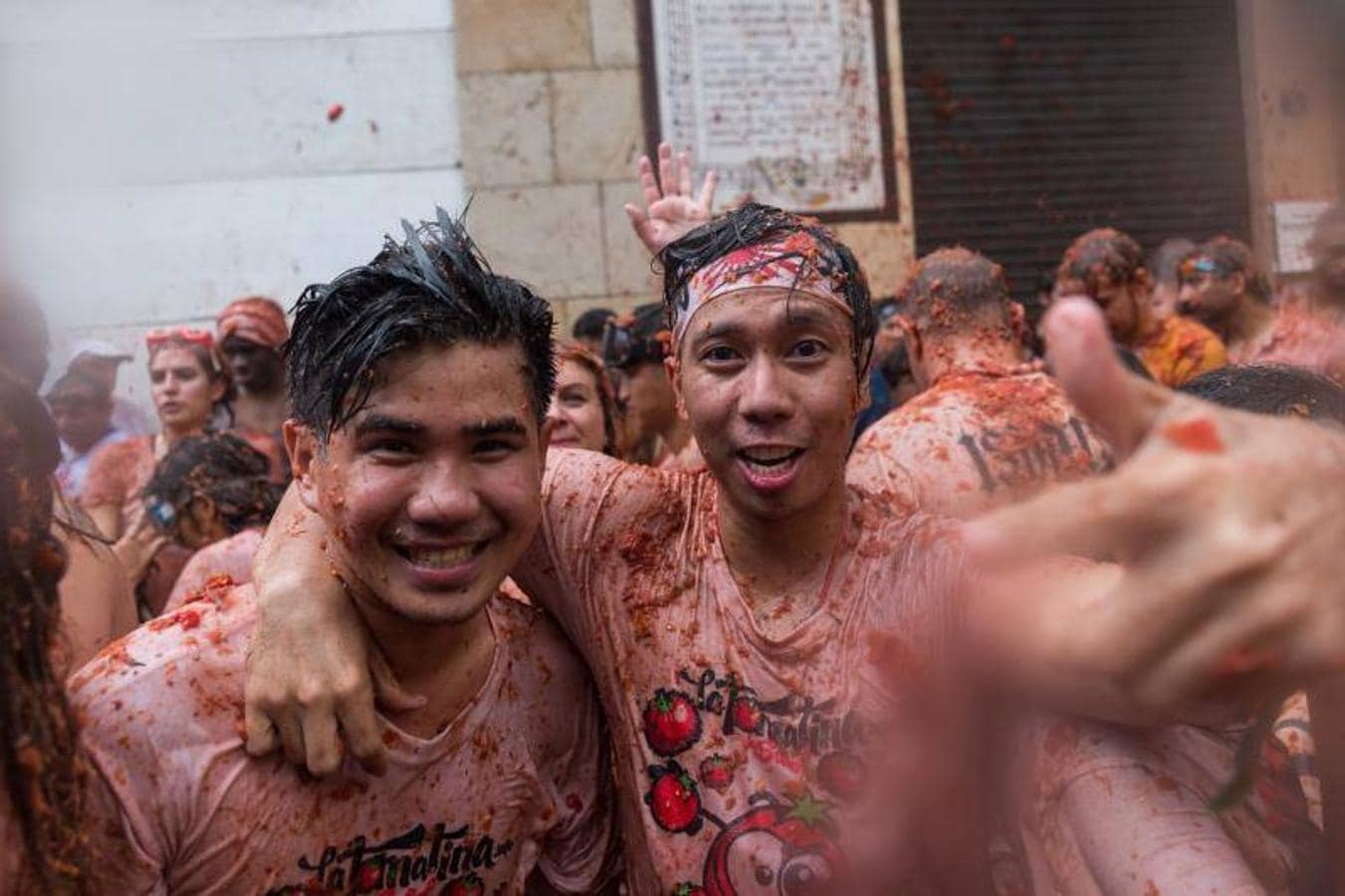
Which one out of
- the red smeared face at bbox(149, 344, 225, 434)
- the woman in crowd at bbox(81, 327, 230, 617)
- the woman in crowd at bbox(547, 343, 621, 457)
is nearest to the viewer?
the woman in crowd at bbox(547, 343, 621, 457)

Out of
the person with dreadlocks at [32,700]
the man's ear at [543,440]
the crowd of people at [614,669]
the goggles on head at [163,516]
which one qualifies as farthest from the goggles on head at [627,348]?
the person with dreadlocks at [32,700]

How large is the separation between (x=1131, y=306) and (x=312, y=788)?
5.17 m

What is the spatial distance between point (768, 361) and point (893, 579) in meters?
0.49

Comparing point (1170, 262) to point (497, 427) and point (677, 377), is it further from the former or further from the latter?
point (497, 427)

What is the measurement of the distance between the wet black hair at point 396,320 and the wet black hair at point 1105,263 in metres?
4.56

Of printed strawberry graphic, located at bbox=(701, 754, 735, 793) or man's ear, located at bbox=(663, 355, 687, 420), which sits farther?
man's ear, located at bbox=(663, 355, 687, 420)

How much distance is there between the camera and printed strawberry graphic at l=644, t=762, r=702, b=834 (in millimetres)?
2588

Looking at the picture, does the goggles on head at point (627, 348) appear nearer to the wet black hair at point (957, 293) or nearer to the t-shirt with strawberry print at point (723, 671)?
the wet black hair at point (957, 293)

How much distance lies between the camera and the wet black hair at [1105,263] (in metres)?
6.59

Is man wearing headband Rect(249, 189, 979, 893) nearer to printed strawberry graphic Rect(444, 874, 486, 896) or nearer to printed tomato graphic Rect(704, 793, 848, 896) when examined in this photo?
printed tomato graphic Rect(704, 793, 848, 896)

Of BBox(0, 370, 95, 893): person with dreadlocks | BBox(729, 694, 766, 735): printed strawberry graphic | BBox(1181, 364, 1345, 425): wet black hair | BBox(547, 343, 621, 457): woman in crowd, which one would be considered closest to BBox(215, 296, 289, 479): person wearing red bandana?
BBox(547, 343, 621, 457): woman in crowd

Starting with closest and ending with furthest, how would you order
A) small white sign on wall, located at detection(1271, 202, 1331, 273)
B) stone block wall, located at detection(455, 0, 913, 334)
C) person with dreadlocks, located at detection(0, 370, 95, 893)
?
1. person with dreadlocks, located at detection(0, 370, 95, 893)
2. stone block wall, located at detection(455, 0, 913, 334)
3. small white sign on wall, located at detection(1271, 202, 1331, 273)

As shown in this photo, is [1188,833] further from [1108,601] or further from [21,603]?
[21,603]

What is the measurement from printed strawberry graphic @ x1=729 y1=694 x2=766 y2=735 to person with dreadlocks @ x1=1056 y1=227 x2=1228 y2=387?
4243mm
